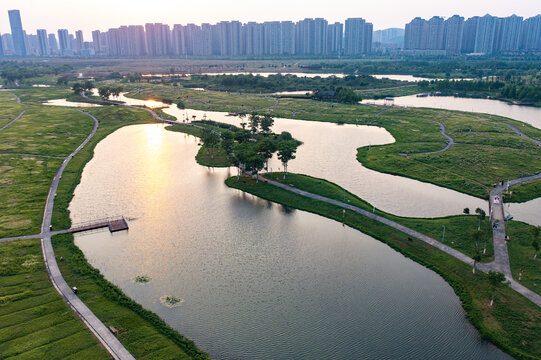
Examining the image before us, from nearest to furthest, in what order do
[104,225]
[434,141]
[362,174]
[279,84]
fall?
[104,225] → [362,174] → [434,141] → [279,84]

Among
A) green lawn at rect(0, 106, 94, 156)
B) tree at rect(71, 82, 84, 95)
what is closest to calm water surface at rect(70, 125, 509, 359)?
green lawn at rect(0, 106, 94, 156)

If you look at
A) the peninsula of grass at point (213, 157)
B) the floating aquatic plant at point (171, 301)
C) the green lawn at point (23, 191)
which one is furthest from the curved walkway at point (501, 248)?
the green lawn at point (23, 191)

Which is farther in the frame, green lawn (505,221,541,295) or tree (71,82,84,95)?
tree (71,82,84,95)

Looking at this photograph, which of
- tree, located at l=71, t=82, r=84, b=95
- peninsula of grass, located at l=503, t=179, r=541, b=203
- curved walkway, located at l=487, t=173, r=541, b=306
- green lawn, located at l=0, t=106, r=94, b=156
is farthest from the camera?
tree, located at l=71, t=82, r=84, b=95

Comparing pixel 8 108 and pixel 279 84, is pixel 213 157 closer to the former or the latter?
pixel 8 108

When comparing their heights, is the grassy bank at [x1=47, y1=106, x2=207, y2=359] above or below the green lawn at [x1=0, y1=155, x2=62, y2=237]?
below

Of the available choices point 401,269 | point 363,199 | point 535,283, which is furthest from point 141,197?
point 535,283

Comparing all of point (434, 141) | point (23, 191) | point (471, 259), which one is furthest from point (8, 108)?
point (471, 259)

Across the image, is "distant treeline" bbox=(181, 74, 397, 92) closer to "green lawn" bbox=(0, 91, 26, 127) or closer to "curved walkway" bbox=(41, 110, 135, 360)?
"green lawn" bbox=(0, 91, 26, 127)
